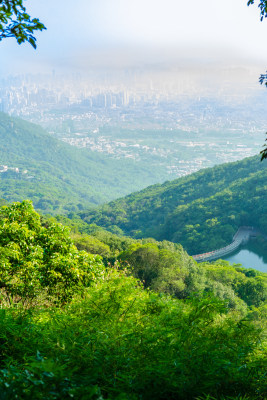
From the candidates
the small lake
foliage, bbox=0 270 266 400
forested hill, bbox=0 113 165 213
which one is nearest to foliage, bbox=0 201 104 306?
foliage, bbox=0 270 266 400

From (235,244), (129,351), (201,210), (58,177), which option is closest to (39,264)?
(129,351)

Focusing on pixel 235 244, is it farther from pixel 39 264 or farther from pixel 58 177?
pixel 58 177

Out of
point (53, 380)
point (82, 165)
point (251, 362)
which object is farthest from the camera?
point (82, 165)

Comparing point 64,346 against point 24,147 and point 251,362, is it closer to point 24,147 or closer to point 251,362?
point 251,362

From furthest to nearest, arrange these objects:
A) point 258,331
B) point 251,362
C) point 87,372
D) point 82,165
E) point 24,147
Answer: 1. point 24,147
2. point 82,165
3. point 258,331
4. point 251,362
5. point 87,372

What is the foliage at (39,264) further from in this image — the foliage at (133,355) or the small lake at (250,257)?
the small lake at (250,257)

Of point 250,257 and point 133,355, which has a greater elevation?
point 133,355

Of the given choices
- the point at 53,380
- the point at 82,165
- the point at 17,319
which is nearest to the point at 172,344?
the point at 53,380
